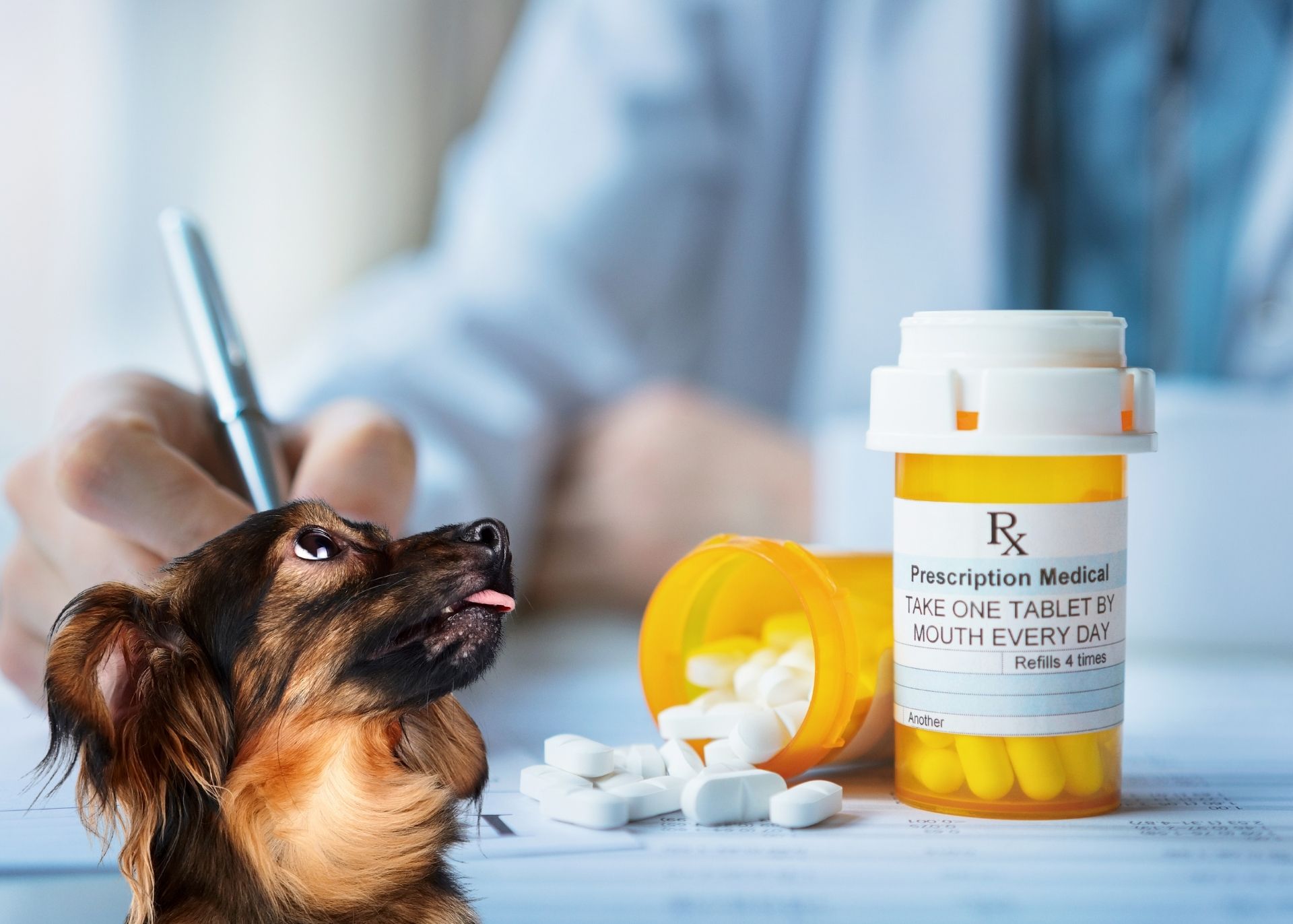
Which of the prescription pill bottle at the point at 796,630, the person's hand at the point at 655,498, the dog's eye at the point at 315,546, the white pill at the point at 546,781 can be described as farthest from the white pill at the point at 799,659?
the person's hand at the point at 655,498

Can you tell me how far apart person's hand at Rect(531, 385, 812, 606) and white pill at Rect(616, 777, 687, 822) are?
514 millimetres

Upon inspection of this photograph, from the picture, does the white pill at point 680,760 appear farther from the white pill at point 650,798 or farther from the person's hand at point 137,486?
the person's hand at point 137,486

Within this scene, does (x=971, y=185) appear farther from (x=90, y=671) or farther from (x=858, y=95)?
(x=90, y=671)

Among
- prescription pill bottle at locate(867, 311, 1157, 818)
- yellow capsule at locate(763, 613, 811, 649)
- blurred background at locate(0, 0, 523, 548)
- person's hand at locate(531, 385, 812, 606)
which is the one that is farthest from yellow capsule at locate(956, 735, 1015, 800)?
blurred background at locate(0, 0, 523, 548)

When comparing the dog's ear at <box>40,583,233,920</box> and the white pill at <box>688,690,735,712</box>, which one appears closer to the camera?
the dog's ear at <box>40,583,233,920</box>

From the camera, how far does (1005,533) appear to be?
0.39 metres

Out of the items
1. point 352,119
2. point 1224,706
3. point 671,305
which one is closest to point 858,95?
point 671,305

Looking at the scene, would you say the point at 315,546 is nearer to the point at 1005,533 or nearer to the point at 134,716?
the point at 134,716

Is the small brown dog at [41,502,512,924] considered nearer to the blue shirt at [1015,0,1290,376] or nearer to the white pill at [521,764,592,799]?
the white pill at [521,764,592,799]

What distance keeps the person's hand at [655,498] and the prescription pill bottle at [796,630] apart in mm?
409

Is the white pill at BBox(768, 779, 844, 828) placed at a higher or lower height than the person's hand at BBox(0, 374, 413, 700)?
lower

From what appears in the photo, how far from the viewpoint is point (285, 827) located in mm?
325

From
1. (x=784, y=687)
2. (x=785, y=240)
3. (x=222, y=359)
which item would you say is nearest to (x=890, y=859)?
(x=784, y=687)

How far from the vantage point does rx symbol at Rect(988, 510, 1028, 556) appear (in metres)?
0.39
